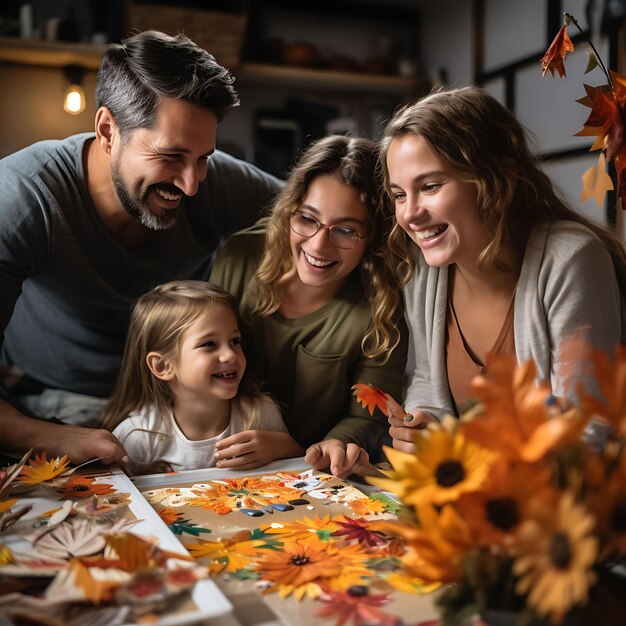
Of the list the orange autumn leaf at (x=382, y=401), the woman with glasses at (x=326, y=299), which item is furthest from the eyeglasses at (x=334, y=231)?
the orange autumn leaf at (x=382, y=401)

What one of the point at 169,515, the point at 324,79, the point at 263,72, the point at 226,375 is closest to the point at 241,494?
A: the point at 169,515

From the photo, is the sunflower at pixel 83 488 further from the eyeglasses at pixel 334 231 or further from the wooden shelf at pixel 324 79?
the wooden shelf at pixel 324 79

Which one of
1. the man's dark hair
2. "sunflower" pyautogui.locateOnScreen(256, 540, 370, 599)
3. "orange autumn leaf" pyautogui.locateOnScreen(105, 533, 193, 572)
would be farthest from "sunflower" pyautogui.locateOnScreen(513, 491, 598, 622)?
the man's dark hair

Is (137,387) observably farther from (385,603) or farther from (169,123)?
(385,603)

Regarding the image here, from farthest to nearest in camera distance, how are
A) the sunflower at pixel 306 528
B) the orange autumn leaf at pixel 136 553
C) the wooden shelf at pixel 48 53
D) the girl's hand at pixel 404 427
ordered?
the wooden shelf at pixel 48 53 < the girl's hand at pixel 404 427 < the sunflower at pixel 306 528 < the orange autumn leaf at pixel 136 553

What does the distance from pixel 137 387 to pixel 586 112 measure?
237cm

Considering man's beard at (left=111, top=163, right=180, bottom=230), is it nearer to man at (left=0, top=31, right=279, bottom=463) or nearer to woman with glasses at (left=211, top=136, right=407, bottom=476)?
man at (left=0, top=31, right=279, bottom=463)

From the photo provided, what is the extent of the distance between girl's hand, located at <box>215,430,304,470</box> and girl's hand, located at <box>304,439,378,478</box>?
8 centimetres

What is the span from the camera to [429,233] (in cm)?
127

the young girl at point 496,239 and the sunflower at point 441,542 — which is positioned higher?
the young girl at point 496,239

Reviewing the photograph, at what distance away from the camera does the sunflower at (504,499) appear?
60cm

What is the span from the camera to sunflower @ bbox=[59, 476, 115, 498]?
1.05m

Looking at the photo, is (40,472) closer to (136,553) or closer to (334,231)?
(136,553)

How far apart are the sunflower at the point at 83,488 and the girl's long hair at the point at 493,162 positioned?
0.75 meters
